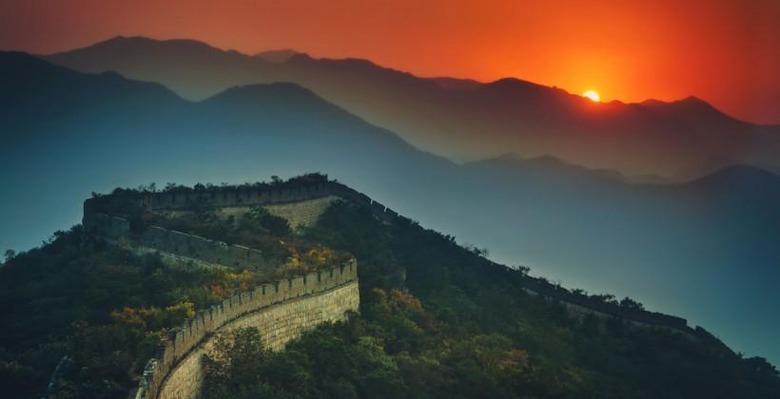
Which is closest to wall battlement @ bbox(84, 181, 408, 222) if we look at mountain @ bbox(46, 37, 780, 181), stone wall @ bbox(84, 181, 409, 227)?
stone wall @ bbox(84, 181, 409, 227)

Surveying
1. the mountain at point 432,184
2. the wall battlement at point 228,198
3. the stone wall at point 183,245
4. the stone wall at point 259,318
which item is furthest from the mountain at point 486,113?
the stone wall at point 259,318

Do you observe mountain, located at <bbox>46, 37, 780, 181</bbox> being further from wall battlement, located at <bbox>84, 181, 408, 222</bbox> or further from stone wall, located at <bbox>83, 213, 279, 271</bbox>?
stone wall, located at <bbox>83, 213, 279, 271</bbox>

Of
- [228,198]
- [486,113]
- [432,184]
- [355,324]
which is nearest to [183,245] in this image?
[355,324]

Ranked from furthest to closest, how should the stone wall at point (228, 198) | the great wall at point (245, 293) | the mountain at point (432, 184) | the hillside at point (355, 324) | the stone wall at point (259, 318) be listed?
the mountain at point (432, 184) → the stone wall at point (228, 198) → the hillside at point (355, 324) → the great wall at point (245, 293) → the stone wall at point (259, 318)

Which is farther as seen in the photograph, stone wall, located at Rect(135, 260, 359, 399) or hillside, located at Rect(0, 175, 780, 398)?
hillside, located at Rect(0, 175, 780, 398)

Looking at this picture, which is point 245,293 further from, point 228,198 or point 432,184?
point 432,184

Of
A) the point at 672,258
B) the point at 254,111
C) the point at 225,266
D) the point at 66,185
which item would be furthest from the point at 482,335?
the point at 672,258

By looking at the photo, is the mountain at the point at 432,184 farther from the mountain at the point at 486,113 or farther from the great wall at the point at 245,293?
the great wall at the point at 245,293
